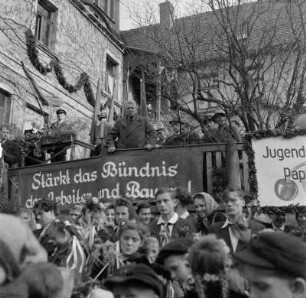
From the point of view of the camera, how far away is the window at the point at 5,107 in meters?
12.9

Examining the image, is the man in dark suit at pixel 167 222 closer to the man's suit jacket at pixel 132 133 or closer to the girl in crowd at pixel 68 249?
the girl in crowd at pixel 68 249

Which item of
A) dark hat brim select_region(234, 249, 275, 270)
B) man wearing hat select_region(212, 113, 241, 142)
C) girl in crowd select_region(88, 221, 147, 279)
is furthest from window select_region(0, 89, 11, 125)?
dark hat brim select_region(234, 249, 275, 270)

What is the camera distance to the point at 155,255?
145 inches

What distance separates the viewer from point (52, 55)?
48.8ft

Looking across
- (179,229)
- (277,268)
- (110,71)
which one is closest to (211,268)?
(277,268)

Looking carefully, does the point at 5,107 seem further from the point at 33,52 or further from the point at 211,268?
the point at 211,268

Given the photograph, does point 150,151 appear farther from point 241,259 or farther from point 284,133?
point 241,259

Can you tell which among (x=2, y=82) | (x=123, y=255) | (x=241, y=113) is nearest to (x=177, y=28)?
(x=241, y=113)

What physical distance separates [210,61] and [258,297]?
1198 cm

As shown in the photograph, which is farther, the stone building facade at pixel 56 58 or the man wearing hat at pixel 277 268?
the stone building facade at pixel 56 58

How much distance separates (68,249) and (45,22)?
12705mm

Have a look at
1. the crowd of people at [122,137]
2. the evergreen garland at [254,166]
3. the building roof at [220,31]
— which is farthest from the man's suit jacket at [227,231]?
the building roof at [220,31]

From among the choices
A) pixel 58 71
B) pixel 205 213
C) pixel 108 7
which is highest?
pixel 108 7

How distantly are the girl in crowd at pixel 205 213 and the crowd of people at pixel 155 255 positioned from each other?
12 millimetres
